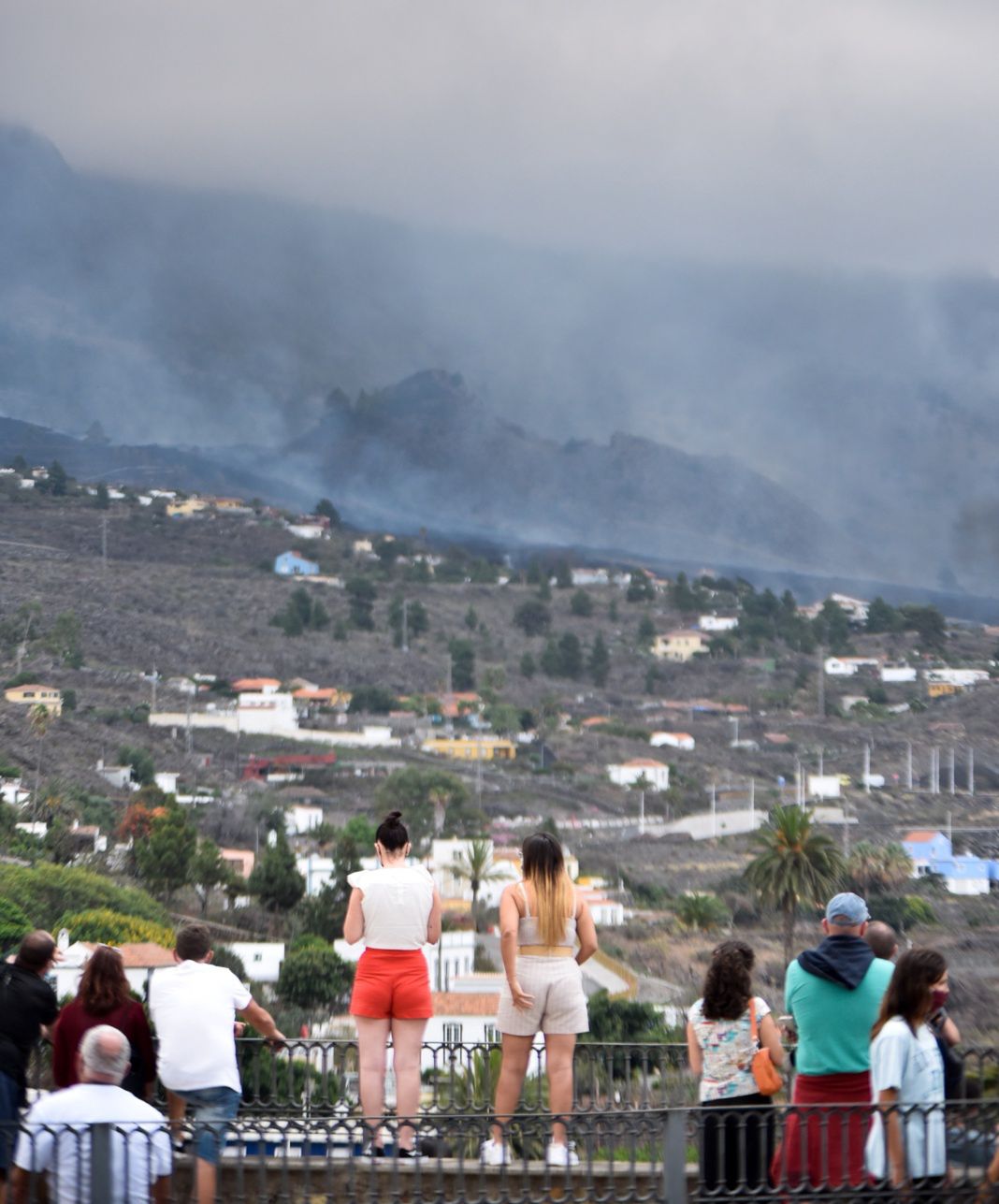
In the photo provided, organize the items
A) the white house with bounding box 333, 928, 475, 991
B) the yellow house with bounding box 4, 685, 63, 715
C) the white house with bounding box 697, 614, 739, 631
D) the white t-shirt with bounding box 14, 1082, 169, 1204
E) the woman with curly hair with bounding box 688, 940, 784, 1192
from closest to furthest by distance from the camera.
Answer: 1. the white t-shirt with bounding box 14, 1082, 169, 1204
2. the woman with curly hair with bounding box 688, 940, 784, 1192
3. the white house with bounding box 333, 928, 475, 991
4. the yellow house with bounding box 4, 685, 63, 715
5. the white house with bounding box 697, 614, 739, 631

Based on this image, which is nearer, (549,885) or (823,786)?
(549,885)

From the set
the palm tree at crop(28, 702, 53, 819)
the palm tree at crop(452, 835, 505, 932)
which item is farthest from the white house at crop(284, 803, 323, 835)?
the palm tree at crop(28, 702, 53, 819)

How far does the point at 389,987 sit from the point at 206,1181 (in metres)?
0.95

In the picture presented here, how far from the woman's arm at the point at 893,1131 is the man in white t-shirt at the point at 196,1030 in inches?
77.9

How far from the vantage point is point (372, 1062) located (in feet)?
18.4

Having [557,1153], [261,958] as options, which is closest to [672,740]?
[261,958]

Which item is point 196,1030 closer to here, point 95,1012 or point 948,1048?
point 95,1012

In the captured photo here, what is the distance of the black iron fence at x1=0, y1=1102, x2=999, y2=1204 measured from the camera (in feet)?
14.5

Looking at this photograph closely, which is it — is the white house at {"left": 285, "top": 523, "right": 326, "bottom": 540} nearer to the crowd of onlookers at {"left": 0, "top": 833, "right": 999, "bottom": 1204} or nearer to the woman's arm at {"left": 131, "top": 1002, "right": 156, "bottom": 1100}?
the crowd of onlookers at {"left": 0, "top": 833, "right": 999, "bottom": 1204}

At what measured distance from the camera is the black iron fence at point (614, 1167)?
14.5 feet

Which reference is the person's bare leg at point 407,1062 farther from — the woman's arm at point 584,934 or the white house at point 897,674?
the white house at point 897,674

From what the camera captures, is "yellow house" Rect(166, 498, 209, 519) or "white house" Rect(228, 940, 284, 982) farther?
"yellow house" Rect(166, 498, 209, 519)

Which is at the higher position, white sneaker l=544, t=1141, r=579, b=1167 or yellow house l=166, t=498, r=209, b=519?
yellow house l=166, t=498, r=209, b=519

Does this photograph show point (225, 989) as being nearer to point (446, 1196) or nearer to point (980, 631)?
point (446, 1196)
